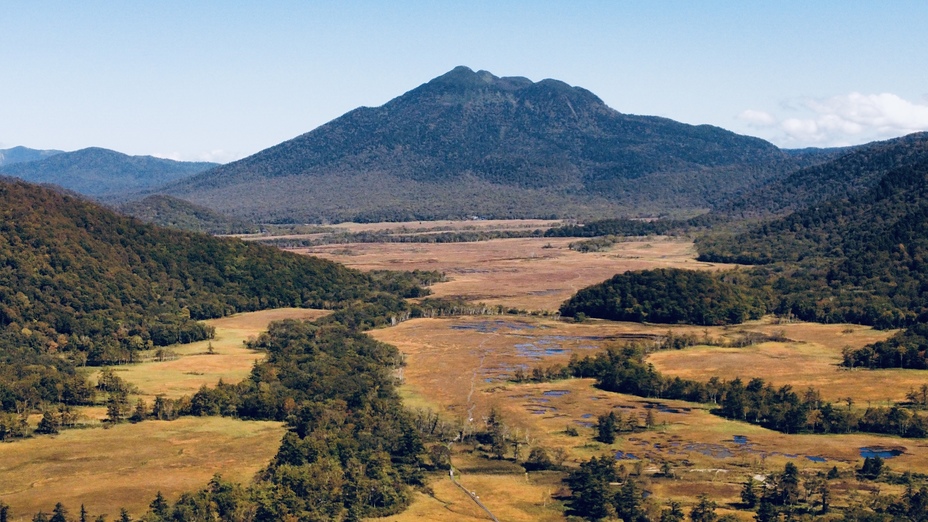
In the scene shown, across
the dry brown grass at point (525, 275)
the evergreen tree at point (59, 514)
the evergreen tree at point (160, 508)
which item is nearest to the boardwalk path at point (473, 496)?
the evergreen tree at point (160, 508)

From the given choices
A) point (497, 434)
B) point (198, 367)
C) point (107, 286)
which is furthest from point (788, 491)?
point (107, 286)

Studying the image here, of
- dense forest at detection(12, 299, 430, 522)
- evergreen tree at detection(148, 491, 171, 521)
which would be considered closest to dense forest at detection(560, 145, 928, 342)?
dense forest at detection(12, 299, 430, 522)

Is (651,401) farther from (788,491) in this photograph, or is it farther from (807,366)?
(788,491)

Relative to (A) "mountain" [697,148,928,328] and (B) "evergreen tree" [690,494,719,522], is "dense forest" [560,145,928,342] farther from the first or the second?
(B) "evergreen tree" [690,494,719,522]

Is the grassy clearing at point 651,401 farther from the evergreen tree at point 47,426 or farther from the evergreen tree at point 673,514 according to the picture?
the evergreen tree at point 47,426

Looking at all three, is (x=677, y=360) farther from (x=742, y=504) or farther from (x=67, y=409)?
(x=67, y=409)

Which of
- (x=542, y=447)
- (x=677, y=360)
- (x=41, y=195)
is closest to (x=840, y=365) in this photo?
(x=677, y=360)
